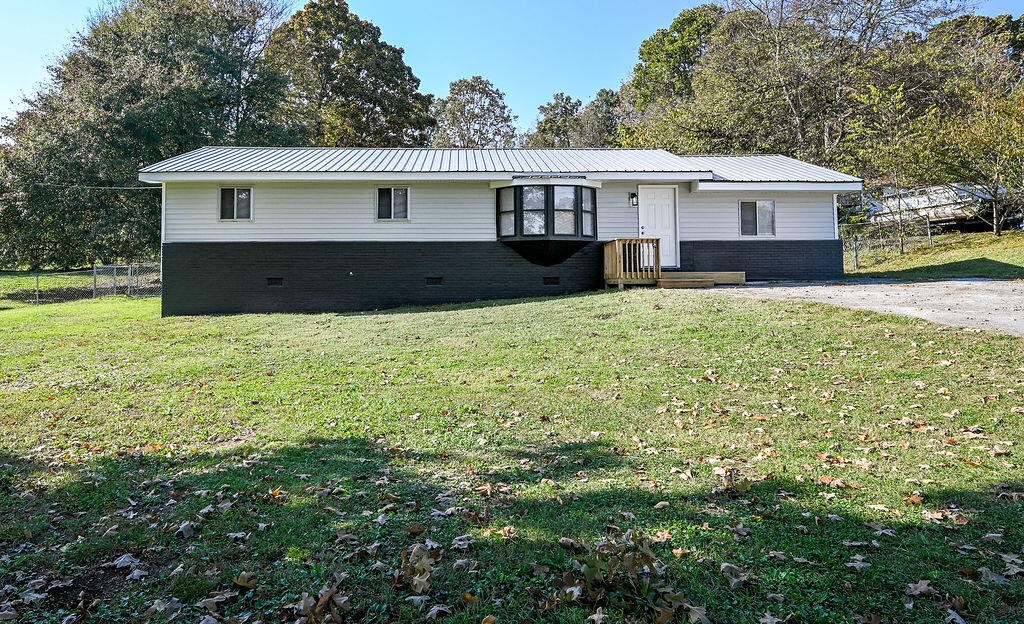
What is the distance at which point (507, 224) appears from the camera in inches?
613

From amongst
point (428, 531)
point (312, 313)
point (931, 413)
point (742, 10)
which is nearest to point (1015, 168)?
point (742, 10)

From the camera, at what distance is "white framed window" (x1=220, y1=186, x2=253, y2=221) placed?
15492 millimetres

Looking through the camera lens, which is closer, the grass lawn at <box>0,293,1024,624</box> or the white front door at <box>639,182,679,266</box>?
the grass lawn at <box>0,293,1024,624</box>

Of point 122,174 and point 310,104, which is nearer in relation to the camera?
point 122,174

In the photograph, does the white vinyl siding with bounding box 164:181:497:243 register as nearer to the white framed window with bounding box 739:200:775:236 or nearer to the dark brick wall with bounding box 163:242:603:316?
the dark brick wall with bounding box 163:242:603:316

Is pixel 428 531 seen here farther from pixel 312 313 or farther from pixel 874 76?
pixel 874 76

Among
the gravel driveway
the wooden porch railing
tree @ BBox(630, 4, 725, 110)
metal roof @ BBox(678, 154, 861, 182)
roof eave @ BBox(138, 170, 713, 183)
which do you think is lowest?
the gravel driveway

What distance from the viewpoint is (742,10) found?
2750cm

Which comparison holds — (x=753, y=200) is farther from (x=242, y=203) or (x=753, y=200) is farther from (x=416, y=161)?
(x=242, y=203)

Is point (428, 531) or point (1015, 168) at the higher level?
point (1015, 168)

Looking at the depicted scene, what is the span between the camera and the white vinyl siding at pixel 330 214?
1538cm

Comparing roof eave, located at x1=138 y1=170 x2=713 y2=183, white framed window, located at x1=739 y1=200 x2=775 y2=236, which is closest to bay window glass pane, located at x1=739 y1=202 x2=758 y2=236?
white framed window, located at x1=739 y1=200 x2=775 y2=236

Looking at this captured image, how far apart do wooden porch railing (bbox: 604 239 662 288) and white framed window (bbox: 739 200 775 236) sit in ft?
9.66

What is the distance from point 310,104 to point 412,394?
31.5 meters
